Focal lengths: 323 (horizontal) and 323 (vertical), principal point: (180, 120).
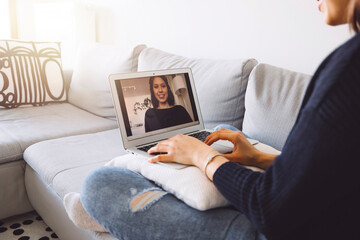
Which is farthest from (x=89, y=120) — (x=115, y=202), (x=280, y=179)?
(x=280, y=179)

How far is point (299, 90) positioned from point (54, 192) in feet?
3.30

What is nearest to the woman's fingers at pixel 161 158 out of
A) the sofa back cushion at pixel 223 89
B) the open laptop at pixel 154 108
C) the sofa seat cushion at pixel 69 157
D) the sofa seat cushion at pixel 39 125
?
the open laptop at pixel 154 108

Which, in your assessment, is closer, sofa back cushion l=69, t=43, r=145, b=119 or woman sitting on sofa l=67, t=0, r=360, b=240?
woman sitting on sofa l=67, t=0, r=360, b=240

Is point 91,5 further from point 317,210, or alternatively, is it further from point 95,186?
point 317,210

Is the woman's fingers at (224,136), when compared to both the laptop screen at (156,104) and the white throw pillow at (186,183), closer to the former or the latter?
the white throw pillow at (186,183)

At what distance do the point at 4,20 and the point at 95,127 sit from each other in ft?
6.60

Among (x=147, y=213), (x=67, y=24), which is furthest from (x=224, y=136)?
(x=67, y=24)

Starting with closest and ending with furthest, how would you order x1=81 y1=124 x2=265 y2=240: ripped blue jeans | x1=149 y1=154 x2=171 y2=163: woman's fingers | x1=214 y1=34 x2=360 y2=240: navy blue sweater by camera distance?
x1=214 y1=34 x2=360 y2=240: navy blue sweater
x1=81 y1=124 x2=265 y2=240: ripped blue jeans
x1=149 y1=154 x2=171 y2=163: woman's fingers

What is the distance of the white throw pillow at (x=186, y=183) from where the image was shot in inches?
27.8

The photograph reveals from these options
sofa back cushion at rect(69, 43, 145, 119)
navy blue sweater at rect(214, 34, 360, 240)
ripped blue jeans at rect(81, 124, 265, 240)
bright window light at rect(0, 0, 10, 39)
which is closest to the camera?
navy blue sweater at rect(214, 34, 360, 240)

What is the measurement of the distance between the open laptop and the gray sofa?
0.16 meters

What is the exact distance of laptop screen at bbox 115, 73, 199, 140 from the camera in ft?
3.58

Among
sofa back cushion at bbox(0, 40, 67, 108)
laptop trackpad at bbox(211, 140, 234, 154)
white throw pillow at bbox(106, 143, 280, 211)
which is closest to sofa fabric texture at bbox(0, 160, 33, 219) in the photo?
sofa back cushion at bbox(0, 40, 67, 108)

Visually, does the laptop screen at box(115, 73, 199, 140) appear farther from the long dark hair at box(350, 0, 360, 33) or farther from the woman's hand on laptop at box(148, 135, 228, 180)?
the long dark hair at box(350, 0, 360, 33)
